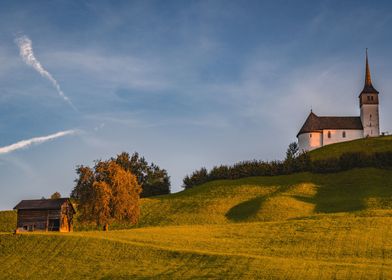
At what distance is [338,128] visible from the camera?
463 ft

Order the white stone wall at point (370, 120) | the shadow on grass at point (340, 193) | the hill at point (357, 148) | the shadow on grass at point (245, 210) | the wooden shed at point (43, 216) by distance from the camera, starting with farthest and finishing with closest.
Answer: the white stone wall at point (370, 120) → the hill at point (357, 148) → the shadow on grass at point (340, 193) → the shadow on grass at point (245, 210) → the wooden shed at point (43, 216)

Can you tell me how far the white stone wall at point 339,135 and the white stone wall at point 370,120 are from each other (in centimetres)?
206

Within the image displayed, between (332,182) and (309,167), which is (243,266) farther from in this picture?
(309,167)

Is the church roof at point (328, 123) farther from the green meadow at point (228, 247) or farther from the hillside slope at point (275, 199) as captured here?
the green meadow at point (228, 247)

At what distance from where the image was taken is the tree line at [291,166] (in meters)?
104

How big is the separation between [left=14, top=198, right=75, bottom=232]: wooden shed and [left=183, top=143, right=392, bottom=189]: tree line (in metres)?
41.2

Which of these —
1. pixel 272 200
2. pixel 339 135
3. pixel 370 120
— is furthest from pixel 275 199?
pixel 370 120

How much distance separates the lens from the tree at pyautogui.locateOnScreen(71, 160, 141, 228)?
229 ft

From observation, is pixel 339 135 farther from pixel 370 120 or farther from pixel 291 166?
pixel 291 166

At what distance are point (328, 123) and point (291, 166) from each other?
40.1m

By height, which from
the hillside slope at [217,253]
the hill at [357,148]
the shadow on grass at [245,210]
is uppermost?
the hill at [357,148]

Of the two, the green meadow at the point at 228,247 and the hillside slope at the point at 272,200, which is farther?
the hillside slope at the point at 272,200

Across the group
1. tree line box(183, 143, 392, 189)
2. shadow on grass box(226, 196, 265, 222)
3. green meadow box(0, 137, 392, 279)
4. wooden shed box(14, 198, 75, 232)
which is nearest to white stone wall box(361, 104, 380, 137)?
tree line box(183, 143, 392, 189)

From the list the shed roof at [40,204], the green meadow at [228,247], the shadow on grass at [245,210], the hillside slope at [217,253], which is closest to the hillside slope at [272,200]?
the shadow on grass at [245,210]
